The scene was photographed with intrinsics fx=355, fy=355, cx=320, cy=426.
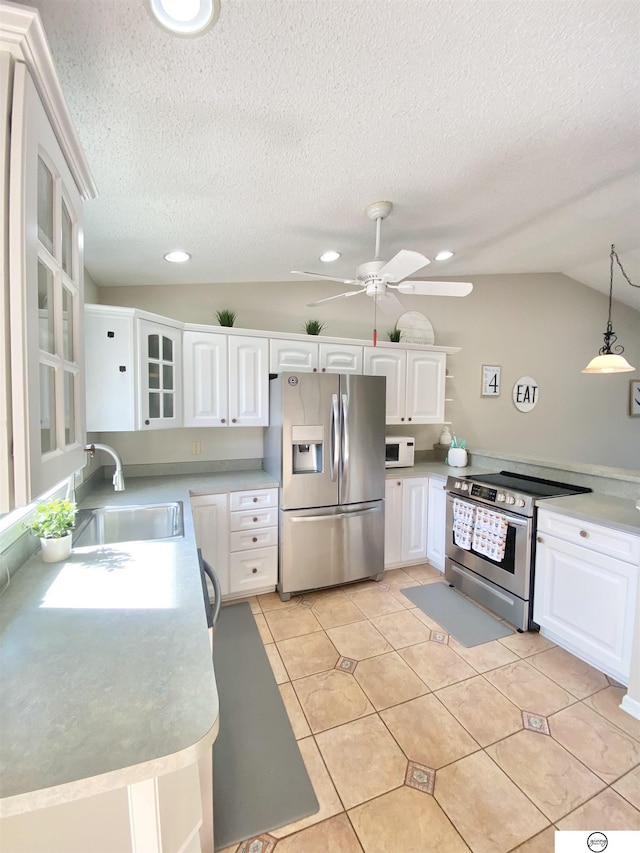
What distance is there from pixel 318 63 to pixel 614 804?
2776mm

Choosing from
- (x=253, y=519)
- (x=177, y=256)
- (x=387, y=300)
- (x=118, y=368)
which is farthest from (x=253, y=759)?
(x=177, y=256)

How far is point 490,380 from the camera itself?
13.8 ft

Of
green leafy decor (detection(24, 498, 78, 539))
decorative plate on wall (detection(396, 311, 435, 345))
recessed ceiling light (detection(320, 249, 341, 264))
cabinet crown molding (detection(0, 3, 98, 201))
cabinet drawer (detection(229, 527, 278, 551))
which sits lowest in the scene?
cabinet drawer (detection(229, 527, 278, 551))

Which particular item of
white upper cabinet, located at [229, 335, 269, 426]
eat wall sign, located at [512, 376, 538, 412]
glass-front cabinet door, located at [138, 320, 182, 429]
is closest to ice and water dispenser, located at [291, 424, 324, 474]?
white upper cabinet, located at [229, 335, 269, 426]

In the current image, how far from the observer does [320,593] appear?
286cm

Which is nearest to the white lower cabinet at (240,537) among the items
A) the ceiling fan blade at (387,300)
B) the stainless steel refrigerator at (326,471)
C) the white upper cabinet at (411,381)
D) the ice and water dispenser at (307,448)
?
the stainless steel refrigerator at (326,471)

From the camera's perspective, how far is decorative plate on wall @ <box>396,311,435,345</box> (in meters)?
3.80

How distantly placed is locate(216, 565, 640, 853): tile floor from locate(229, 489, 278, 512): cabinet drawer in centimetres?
80

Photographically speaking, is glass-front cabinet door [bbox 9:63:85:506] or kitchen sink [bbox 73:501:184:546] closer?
glass-front cabinet door [bbox 9:63:85:506]

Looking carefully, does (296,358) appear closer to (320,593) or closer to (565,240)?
(320,593)

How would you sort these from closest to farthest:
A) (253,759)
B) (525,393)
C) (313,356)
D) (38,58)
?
(38,58) → (253,759) → (313,356) → (525,393)

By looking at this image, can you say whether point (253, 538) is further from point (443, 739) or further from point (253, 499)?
point (443, 739)

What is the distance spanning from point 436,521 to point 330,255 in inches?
93.9

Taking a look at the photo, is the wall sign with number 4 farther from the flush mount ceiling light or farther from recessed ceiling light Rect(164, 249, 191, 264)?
the flush mount ceiling light
